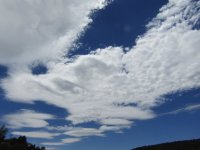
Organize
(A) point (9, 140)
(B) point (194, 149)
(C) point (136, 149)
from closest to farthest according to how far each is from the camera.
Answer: (B) point (194, 149), (A) point (9, 140), (C) point (136, 149)

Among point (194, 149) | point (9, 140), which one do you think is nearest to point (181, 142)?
point (194, 149)

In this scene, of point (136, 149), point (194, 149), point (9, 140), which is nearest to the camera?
point (194, 149)

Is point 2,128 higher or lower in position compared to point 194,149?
higher

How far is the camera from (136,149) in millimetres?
112812

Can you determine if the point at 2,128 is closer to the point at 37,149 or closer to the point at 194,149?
the point at 37,149

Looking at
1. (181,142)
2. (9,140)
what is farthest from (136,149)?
(9,140)

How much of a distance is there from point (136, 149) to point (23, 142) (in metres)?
32.7

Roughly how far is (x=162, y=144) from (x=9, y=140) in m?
40.3

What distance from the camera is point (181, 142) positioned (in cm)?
9900

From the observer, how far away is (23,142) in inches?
4040

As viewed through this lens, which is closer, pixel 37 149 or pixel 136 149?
pixel 37 149

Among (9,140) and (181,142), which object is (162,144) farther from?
(9,140)

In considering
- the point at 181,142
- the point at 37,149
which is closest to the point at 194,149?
the point at 181,142

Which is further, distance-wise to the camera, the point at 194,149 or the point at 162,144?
the point at 162,144
